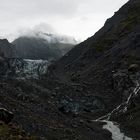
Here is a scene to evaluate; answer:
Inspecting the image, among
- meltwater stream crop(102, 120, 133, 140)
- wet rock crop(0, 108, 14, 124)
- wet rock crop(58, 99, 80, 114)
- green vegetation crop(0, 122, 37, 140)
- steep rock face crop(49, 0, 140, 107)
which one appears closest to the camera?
green vegetation crop(0, 122, 37, 140)

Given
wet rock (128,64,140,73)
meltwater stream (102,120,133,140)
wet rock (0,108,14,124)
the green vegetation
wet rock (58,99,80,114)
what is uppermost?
wet rock (128,64,140,73)

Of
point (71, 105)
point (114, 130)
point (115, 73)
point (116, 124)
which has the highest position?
point (115, 73)

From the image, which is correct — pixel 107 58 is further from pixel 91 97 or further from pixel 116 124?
pixel 116 124

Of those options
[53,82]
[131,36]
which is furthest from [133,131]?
[131,36]

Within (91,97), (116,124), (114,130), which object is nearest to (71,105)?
(91,97)

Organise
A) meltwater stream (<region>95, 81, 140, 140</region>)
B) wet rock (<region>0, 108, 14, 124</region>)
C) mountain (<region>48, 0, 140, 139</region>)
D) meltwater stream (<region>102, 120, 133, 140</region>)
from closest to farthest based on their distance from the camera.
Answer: wet rock (<region>0, 108, 14, 124</region>) < meltwater stream (<region>102, 120, 133, 140</region>) < meltwater stream (<region>95, 81, 140, 140</region>) < mountain (<region>48, 0, 140, 139</region>)

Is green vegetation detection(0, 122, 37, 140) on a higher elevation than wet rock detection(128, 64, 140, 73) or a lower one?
lower

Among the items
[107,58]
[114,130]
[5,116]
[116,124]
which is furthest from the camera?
[107,58]

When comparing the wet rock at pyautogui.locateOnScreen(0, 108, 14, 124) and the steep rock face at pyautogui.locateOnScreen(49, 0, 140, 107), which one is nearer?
the wet rock at pyautogui.locateOnScreen(0, 108, 14, 124)

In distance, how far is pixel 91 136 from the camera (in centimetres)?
4747

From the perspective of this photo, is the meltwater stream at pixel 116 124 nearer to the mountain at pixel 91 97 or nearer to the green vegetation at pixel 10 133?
the mountain at pixel 91 97

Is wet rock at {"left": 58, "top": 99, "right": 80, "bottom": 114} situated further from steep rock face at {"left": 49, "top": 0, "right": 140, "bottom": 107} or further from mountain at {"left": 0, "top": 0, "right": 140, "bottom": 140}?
steep rock face at {"left": 49, "top": 0, "right": 140, "bottom": 107}

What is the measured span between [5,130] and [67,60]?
12832cm

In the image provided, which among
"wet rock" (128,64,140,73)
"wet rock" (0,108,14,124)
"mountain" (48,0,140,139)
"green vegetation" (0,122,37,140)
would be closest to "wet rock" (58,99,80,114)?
"mountain" (48,0,140,139)
